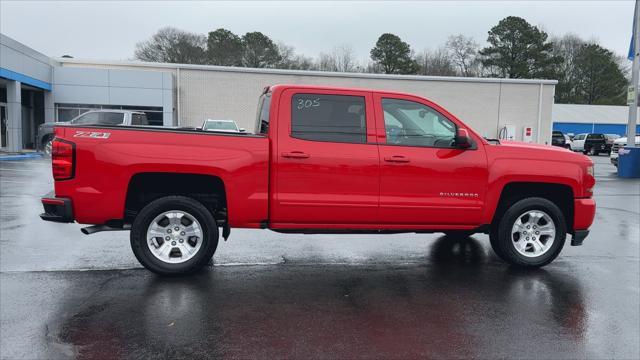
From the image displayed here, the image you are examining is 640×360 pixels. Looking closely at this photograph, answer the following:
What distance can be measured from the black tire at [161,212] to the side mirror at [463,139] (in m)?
2.78

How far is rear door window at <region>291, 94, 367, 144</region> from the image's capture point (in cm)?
576

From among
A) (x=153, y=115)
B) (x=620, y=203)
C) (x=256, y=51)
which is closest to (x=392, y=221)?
(x=620, y=203)

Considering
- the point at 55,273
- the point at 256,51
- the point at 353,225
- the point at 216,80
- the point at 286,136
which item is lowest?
the point at 55,273

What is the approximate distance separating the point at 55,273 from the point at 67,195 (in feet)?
3.14

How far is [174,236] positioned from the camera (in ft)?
18.4

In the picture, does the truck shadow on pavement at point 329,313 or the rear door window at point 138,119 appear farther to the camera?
the rear door window at point 138,119

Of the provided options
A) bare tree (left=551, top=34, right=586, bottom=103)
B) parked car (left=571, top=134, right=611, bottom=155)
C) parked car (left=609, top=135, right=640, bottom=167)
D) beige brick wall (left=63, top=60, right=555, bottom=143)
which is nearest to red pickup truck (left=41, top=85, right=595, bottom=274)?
parked car (left=609, top=135, right=640, bottom=167)

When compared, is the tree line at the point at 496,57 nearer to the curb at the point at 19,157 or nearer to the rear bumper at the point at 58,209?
the curb at the point at 19,157

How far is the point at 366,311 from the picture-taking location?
4.71 meters

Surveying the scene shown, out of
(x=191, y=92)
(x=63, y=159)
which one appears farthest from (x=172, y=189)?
(x=191, y=92)

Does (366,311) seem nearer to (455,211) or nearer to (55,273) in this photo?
(455,211)

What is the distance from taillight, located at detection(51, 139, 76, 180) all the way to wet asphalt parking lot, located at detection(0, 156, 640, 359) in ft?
3.59

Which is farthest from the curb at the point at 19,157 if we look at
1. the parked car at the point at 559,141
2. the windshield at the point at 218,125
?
the parked car at the point at 559,141

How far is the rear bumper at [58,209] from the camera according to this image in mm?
5320
